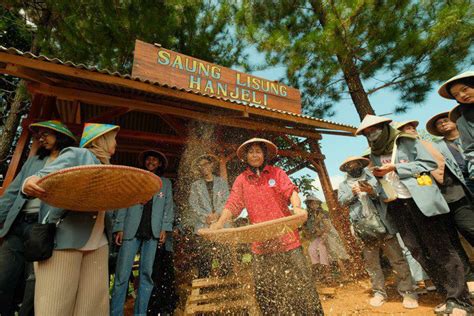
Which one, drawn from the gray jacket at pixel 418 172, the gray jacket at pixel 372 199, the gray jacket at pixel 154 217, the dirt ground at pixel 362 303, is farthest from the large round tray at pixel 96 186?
the gray jacket at pixel 372 199

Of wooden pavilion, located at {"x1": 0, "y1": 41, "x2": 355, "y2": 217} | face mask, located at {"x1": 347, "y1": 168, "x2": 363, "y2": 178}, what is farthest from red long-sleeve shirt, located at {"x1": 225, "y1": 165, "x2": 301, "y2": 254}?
wooden pavilion, located at {"x1": 0, "y1": 41, "x2": 355, "y2": 217}

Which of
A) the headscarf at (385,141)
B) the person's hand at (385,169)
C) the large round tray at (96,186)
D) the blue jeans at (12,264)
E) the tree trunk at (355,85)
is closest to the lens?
the large round tray at (96,186)

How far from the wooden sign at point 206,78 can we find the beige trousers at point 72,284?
3.41 m

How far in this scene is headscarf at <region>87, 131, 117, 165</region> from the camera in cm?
206

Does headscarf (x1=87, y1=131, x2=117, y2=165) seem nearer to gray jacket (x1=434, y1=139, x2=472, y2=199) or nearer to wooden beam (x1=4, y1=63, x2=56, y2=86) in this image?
wooden beam (x1=4, y1=63, x2=56, y2=86)

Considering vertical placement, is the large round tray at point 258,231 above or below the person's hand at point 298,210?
below

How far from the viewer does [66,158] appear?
1.80m

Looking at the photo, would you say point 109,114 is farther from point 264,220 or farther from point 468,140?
point 468,140

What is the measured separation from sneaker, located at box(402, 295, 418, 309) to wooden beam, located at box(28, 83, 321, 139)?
3.45 metres

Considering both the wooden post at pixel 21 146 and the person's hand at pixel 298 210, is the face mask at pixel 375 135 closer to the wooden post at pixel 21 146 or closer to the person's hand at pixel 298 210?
the person's hand at pixel 298 210

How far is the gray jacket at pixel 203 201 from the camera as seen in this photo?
376 centimetres

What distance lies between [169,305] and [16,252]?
1.88 metres

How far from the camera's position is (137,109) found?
424 centimetres

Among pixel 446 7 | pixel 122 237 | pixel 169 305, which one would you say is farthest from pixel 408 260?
pixel 446 7
